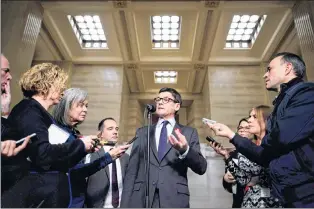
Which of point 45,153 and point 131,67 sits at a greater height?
point 131,67

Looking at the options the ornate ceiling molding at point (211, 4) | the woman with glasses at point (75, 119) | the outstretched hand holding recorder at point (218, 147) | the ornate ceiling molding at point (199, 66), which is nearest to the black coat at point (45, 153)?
the woman with glasses at point (75, 119)

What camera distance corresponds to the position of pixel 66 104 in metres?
2.25

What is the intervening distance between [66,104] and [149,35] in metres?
9.20

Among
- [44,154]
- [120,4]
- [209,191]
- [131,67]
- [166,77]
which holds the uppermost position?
[120,4]

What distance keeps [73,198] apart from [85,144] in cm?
50

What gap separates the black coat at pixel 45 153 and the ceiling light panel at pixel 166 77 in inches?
492

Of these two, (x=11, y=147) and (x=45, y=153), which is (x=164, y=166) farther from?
(x=11, y=147)

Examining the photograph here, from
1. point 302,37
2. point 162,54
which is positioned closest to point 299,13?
point 302,37

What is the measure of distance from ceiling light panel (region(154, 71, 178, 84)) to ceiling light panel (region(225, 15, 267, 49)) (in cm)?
354

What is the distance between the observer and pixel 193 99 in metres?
15.4

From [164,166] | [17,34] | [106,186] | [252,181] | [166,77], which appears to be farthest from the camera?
[166,77]

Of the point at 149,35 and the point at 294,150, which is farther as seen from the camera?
the point at 149,35

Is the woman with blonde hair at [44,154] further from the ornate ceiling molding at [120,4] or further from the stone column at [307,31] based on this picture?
the ornate ceiling molding at [120,4]

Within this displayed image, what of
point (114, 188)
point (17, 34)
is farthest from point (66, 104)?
point (17, 34)
